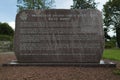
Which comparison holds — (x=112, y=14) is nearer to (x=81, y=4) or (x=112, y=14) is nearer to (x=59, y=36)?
(x=81, y=4)

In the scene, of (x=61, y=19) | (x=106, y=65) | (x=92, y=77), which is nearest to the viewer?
(x=92, y=77)

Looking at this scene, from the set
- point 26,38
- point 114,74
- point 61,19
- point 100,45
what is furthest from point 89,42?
point 114,74

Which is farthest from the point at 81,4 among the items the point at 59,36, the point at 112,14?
the point at 59,36

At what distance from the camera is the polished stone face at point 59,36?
14.5 m

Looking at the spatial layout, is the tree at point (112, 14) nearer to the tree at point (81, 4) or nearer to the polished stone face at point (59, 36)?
the tree at point (81, 4)

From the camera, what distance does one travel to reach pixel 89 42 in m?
14.5

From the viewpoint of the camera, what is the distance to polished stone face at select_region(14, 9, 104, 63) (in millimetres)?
14477

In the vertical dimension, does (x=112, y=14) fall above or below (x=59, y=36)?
above

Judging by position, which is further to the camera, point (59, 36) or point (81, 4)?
point (81, 4)

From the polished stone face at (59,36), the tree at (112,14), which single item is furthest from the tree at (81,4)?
the polished stone face at (59,36)

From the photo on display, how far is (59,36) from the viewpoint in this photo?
14539 millimetres

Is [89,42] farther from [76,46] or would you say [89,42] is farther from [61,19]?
[61,19]

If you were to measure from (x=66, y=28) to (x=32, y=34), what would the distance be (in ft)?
4.67

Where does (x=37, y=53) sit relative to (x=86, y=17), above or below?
below
